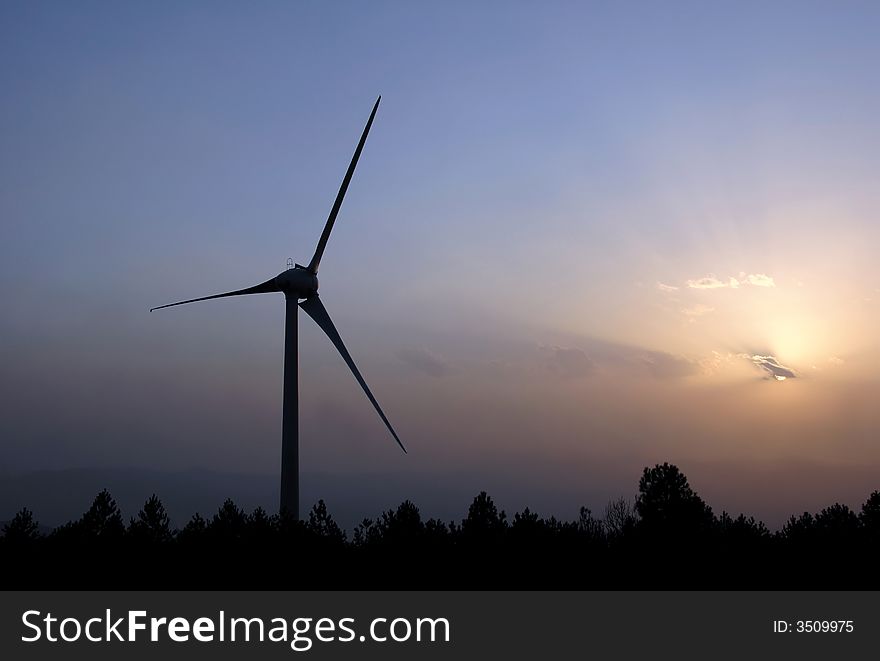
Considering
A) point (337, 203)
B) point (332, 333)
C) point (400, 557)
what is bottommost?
point (400, 557)

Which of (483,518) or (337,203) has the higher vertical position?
(337,203)

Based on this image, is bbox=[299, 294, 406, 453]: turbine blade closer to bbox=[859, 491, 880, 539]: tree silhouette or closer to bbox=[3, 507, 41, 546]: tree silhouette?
bbox=[3, 507, 41, 546]: tree silhouette

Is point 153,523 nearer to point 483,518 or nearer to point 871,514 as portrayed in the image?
point 483,518

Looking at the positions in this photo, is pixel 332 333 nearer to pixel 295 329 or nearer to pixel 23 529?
pixel 295 329

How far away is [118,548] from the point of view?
65.9 m

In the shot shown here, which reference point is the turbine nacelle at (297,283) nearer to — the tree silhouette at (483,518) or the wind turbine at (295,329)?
the wind turbine at (295,329)

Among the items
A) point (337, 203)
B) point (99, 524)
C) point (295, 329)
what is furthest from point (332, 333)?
point (99, 524)

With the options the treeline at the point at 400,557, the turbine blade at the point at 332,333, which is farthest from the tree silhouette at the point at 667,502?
the turbine blade at the point at 332,333

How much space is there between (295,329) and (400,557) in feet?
68.9

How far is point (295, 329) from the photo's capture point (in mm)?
71938

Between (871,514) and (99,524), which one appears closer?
(99,524)
